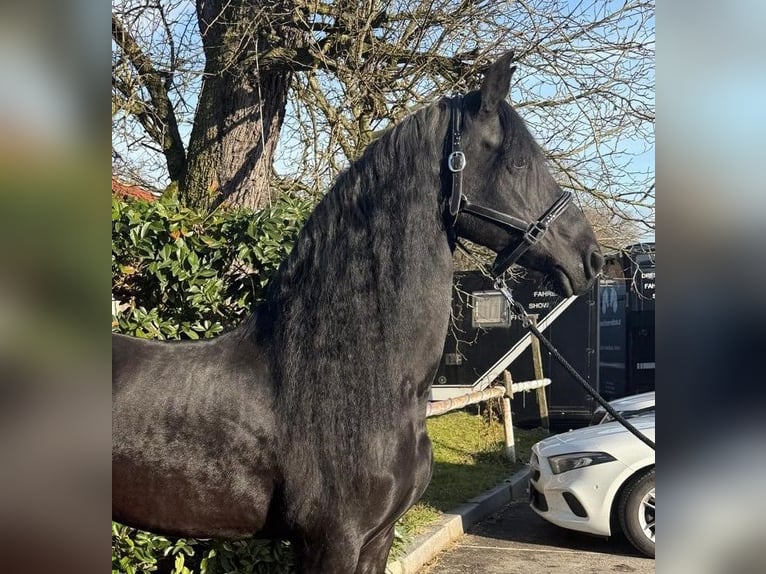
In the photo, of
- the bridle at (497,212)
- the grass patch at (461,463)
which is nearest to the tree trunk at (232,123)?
the grass patch at (461,463)

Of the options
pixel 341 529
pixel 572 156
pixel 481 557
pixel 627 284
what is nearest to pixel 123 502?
pixel 341 529

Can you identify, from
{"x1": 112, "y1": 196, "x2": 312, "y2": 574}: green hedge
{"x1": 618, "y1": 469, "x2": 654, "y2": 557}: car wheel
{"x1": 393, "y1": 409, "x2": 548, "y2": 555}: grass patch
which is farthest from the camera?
{"x1": 393, "y1": 409, "x2": 548, "y2": 555}: grass patch

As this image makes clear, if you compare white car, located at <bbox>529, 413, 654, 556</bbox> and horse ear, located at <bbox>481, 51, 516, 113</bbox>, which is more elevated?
horse ear, located at <bbox>481, 51, 516, 113</bbox>

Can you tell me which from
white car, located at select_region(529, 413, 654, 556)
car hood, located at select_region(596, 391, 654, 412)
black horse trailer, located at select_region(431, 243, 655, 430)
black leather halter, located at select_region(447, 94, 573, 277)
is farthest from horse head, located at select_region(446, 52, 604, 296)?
black horse trailer, located at select_region(431, 243, 655, 430)

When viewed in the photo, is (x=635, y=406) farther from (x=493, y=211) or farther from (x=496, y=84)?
(x=496, y=84)

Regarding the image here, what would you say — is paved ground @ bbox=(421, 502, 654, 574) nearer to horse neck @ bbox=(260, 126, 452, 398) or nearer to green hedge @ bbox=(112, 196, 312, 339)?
green hedge @ bbox=(112, 196, 312, 339)

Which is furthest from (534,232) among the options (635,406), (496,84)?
(635,406)

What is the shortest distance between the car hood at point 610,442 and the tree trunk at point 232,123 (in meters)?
3.11

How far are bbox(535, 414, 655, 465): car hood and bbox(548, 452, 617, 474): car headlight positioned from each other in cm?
4

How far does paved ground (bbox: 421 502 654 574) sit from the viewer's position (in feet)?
15.7

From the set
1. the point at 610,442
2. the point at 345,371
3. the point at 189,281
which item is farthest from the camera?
the point at 610,442

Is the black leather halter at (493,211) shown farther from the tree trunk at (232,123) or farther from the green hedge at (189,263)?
the tree trunk at (232,123)

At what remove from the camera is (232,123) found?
4910mm

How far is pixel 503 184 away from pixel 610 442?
11.9 ft
